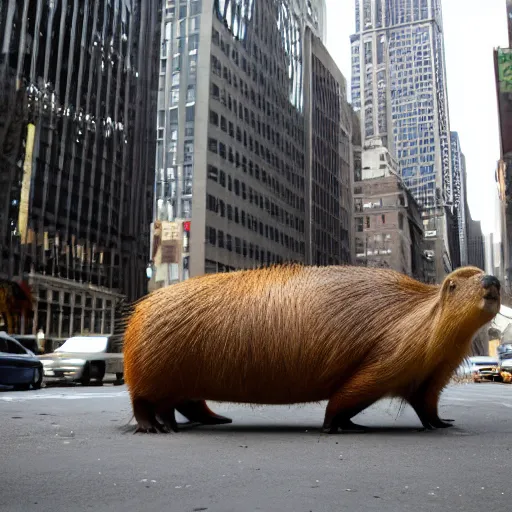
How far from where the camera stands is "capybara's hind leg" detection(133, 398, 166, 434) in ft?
21.6

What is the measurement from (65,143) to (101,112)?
21.0ft

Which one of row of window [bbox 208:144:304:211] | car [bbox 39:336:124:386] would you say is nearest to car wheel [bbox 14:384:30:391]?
car [bbox 39:336:124:386]

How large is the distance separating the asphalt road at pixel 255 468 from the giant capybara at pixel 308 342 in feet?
1.20

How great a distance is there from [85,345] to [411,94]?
15124 cm

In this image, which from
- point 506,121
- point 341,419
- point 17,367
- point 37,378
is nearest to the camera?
point 341,419

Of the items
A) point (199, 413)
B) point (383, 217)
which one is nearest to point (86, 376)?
point (199, 413)

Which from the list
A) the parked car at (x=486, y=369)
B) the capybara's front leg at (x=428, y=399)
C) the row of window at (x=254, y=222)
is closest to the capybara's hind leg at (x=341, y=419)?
the capybara's front leg at (x=428, y=399)

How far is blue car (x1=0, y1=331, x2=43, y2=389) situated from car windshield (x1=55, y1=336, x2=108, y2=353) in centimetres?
516

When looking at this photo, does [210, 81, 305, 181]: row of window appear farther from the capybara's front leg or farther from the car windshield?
the capybara's front leg

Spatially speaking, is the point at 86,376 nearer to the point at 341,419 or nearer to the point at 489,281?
the point at 341,419

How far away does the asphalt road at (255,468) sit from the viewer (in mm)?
3430

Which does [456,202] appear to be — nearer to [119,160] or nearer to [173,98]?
[173,98]

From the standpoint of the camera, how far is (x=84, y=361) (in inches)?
814

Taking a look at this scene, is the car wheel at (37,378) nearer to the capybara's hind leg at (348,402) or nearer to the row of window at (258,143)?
the capybara's hind leg at (348,402)
